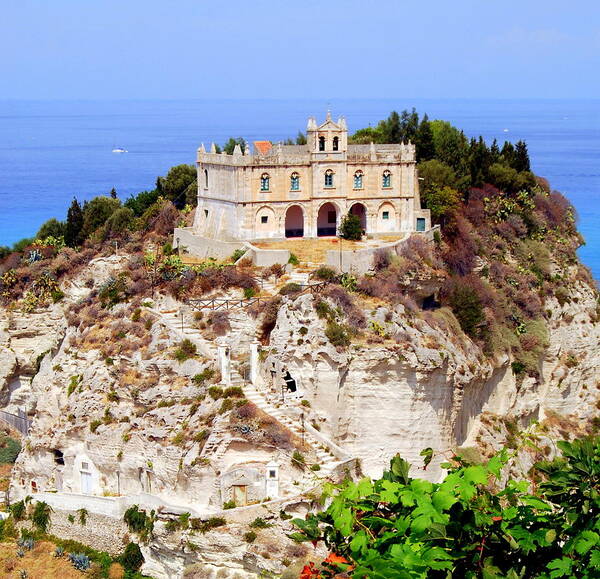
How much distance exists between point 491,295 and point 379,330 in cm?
1118

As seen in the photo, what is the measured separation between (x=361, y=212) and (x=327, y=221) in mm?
1709

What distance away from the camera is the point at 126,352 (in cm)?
4391

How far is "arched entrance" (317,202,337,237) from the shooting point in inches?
2080

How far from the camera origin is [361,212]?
Answer: 53.2 metres

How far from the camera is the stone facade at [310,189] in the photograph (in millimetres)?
50688

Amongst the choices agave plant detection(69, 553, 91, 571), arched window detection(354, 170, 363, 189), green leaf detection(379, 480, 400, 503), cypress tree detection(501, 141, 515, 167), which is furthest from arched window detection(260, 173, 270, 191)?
green leaf detection(379, 480, 400, 503)

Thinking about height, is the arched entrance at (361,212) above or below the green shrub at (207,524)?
above

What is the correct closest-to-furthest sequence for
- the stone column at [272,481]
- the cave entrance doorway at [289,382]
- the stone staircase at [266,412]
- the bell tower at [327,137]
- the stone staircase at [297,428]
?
1. the stone column at [272,481]
2. the stone staircase at [266,412]
3. the stone staircase at [297,428]
4. the cave entrance doorway at [289,382]
5. the bell tower at [327,137]

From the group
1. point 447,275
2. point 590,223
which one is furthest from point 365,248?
point 590,223

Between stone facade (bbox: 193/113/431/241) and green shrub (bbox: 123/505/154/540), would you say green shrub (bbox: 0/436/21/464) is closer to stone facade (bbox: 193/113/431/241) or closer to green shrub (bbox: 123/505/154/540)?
green shrub (bbox: 123/505/154/540)

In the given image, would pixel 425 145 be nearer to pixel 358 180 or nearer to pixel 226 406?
pixel 358 180

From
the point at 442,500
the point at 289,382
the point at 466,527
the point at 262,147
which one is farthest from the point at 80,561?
the point at 442,500

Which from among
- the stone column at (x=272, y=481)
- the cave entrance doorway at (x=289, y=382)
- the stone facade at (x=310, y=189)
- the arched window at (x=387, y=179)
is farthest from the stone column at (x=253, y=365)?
the arched window at (x=387, y=179)

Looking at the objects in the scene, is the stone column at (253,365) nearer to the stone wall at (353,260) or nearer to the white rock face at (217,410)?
the white rock face at (217,410)
